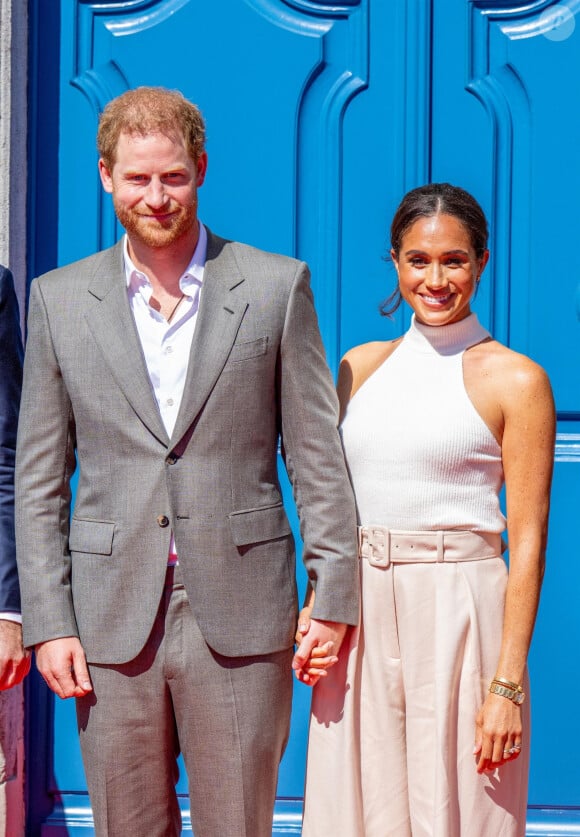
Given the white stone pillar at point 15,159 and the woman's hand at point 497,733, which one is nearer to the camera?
the woman's hand at point 497,733

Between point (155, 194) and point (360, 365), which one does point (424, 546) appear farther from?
point (155, 194)

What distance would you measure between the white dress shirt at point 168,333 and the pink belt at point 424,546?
1.37 feet

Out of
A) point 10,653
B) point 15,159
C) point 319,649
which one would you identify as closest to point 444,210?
point 319,649

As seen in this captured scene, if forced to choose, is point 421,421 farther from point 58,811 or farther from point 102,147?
point 58,811

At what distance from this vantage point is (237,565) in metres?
2.36

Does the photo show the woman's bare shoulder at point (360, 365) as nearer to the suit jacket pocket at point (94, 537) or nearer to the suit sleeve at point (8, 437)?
the suit jacket pocket at point (94, 537)

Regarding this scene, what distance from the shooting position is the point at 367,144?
3330mm

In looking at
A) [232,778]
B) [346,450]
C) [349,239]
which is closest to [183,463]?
[346,450]

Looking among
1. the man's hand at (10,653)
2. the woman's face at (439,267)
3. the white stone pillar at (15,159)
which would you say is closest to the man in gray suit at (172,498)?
the man's hand at (10,653)

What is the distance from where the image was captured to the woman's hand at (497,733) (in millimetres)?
2281

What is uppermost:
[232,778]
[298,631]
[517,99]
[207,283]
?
[517,99]

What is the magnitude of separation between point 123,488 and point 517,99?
1725mm

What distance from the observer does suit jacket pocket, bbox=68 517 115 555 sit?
2.35 meters

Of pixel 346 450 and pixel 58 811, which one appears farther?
pixel 58 811
